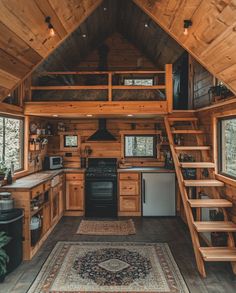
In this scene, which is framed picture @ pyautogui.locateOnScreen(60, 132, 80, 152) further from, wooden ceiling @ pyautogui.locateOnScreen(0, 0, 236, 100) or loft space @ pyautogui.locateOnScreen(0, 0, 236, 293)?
wooden ceiling @ pyautogui.locateOnScreen(0, 0, 236, 100)

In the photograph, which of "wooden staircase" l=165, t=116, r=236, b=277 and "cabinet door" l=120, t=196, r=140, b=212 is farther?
"cabinet door" l=120, t=196, r=140, b=212

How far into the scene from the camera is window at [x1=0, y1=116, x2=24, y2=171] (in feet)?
14.7

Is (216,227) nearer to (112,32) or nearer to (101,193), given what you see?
(101,193)

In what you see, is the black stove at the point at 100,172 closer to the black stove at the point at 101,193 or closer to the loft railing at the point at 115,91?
the black stove at the point at 101,193

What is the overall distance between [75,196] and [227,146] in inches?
132

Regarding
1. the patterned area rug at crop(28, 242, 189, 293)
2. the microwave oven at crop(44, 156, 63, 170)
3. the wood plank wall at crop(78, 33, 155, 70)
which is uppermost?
the wood plank wall at crop(78, 33, 155, 70)

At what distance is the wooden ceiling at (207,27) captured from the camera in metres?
2.11

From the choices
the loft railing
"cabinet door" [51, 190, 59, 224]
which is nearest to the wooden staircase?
the loft railing

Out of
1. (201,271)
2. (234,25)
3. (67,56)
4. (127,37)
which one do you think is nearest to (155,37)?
(127,37)

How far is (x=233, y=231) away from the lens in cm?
346

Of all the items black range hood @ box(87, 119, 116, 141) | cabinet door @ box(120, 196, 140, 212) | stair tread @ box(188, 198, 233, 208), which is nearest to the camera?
stair tread @ box(188, 198, 233, 208)

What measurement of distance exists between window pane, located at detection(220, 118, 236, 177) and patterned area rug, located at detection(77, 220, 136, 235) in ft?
6.60

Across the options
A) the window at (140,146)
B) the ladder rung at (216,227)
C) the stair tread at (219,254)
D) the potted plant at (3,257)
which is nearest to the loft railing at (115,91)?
Answer: the window at (140,146)

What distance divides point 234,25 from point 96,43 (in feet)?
17.6
